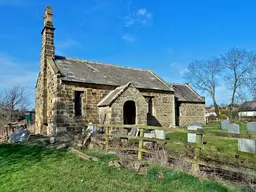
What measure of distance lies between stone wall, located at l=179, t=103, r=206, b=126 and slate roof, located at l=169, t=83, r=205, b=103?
0.70 m

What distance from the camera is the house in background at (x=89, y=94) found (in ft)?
57.8

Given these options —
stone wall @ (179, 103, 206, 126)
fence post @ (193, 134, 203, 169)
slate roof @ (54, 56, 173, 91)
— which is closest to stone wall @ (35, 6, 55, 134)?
slate roof @ (54, 56, 173, 91)

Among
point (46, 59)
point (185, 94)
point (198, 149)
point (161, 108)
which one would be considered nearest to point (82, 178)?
point (198, 149)

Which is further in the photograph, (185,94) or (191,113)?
(185,94)

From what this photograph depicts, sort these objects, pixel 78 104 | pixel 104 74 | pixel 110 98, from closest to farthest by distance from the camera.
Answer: pixel 110 98 < pixel 78 104 < pixel 104 74

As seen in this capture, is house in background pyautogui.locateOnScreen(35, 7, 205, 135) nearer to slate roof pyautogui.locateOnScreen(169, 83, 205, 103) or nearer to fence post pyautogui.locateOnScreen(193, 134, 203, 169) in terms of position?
slate roof pyautogui.locateOnScreen(169, 83, 205, 103)

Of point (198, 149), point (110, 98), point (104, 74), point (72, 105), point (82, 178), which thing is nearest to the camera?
point (198, 149)

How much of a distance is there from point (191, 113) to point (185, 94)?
2981 millimetres

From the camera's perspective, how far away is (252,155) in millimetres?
5453

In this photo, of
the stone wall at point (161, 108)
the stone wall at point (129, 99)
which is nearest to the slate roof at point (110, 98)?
the stone wall at point (129, 99)

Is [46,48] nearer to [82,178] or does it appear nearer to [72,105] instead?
[72,105]

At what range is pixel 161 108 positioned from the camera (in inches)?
929

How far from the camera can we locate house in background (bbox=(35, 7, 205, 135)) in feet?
57.8

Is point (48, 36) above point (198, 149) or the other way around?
above
